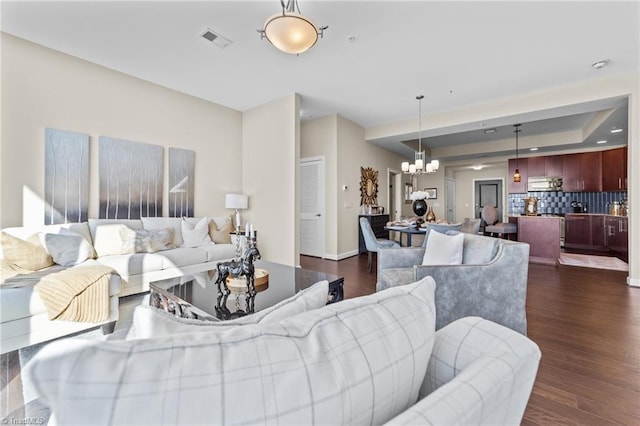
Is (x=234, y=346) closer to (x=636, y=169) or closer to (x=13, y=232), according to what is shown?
(x=13, y=232)

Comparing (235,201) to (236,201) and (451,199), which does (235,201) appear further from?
(451,199)

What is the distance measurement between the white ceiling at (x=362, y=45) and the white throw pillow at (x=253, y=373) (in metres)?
2.80

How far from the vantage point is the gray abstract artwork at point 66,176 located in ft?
10.4

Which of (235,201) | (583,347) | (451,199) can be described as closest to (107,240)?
(235,201)

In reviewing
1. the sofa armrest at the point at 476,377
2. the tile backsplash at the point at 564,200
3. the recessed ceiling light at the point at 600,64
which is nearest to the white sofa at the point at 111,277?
the sofa armrest at the point at 476,377

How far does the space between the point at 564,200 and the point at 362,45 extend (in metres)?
7.37

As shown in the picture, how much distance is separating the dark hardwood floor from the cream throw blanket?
2.33 meters

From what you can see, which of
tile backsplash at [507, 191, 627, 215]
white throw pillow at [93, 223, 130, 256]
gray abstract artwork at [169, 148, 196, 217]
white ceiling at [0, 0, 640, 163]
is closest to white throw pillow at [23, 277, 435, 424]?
white ceiling at [0, 0, 640, 163]

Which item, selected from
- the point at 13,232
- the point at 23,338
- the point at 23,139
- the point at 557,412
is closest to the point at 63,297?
the point at 23,338

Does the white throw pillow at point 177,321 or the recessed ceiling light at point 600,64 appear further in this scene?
the recessed ceiling light at point 600,64

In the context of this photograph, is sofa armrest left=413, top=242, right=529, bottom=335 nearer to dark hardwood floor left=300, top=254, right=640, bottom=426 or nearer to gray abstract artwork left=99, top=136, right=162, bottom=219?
dark hardwood floor left=300, top=254, right=640, bottom=426

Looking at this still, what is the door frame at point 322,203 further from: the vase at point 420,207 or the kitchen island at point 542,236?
the kitchen island at point 542,236

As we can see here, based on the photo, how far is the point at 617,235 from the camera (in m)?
5.78

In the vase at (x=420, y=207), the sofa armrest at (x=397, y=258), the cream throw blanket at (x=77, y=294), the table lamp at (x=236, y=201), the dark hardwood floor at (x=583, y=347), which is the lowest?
the dark hardwood floor at (x=583, y=347)
